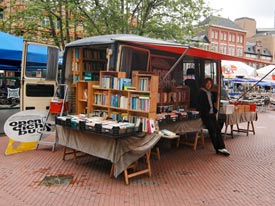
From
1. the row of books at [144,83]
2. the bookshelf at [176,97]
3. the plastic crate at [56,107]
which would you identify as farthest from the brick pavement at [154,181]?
the row of books at [144,83]

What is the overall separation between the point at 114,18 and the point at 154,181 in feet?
34.0

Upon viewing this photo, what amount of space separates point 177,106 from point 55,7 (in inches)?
362

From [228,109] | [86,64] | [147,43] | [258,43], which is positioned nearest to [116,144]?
[147,43]

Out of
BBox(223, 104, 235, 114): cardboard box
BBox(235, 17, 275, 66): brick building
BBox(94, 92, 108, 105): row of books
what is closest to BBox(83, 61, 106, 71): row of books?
BBox(94, 92, 108, 105): row of books

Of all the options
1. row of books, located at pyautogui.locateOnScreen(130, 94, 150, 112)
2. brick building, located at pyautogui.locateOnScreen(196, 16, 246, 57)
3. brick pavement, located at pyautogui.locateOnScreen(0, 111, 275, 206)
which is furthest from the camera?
brick building, located at pyautogui.locateOnScreen(196, 16, 246, 57)

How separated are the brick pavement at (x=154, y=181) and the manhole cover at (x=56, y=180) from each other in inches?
4.7

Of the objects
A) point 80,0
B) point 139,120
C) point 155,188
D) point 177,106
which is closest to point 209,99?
point 177,106

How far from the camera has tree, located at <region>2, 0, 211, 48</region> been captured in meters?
13.8

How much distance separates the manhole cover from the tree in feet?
32.4

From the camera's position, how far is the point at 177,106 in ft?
25.0

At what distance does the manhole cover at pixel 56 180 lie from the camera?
193 inches

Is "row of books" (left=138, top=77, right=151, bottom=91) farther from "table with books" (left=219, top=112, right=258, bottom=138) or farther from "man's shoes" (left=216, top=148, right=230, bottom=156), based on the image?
"table with books" (left=219, top=112, right=258, bottom=138)

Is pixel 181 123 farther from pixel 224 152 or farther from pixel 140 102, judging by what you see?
pixel 140 102

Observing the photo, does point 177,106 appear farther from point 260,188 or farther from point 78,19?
point 78,19
